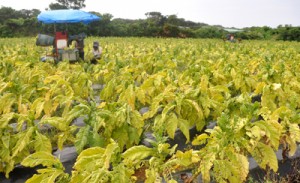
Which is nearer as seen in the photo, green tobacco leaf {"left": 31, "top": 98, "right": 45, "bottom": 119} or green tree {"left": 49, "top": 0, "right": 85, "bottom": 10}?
green tobacco leaf {"left": 31, "top": 98, "right": 45, "bottom": 119}

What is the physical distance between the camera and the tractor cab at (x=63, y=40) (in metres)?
8.84

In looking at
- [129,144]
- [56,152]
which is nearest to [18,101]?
[56,152]

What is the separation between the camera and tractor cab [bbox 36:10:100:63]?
884 centimetres

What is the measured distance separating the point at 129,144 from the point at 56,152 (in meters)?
1.09

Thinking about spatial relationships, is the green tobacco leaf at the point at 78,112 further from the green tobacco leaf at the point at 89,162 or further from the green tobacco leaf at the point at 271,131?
the green tobacco leaf at the point at 271,131

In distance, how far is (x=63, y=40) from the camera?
933 centimetres

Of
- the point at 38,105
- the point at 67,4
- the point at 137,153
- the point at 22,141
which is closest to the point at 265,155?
the point at 137,153

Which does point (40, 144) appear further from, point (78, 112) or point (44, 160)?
point (44, 160)

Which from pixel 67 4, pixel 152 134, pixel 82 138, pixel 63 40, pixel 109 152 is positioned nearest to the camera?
pixel 109 152

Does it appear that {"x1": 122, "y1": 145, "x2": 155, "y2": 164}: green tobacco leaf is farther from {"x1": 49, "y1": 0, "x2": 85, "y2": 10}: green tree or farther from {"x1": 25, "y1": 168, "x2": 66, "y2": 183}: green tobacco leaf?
{"x1": 49, "y1": 0, "x2": 85, "y2": 10}: green tree

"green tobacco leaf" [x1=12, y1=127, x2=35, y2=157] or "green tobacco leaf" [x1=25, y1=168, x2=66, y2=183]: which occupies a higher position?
"green tobacco leaf" [x1=25, y1=168, x2=66, y2=183]

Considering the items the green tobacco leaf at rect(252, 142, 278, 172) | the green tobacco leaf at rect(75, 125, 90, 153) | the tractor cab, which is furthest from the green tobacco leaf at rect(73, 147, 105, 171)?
the tractor cab

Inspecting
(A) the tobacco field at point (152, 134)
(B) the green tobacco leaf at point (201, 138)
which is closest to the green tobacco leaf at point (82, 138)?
(A) the tobacco field at point (152, 134)

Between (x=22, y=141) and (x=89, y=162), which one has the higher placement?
(x=89, y=162)
